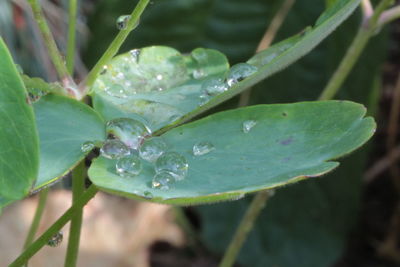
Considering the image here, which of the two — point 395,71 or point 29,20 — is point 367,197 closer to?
point 395,71

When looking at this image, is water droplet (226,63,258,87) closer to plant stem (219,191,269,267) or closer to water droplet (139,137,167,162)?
water droplet (139,137,167,162)

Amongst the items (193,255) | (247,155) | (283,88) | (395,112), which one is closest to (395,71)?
(395,112)

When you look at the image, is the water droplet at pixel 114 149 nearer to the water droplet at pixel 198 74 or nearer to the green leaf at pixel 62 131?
the green leaf at pixel 62 131

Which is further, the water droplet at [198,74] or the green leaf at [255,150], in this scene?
the water droplet at [198,74]

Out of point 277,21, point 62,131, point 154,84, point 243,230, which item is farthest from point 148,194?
point 277,21

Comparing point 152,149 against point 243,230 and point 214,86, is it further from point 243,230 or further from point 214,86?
point 243,230

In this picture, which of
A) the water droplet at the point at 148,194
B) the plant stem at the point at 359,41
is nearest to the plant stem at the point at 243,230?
the plant stem at the point at 359,41
